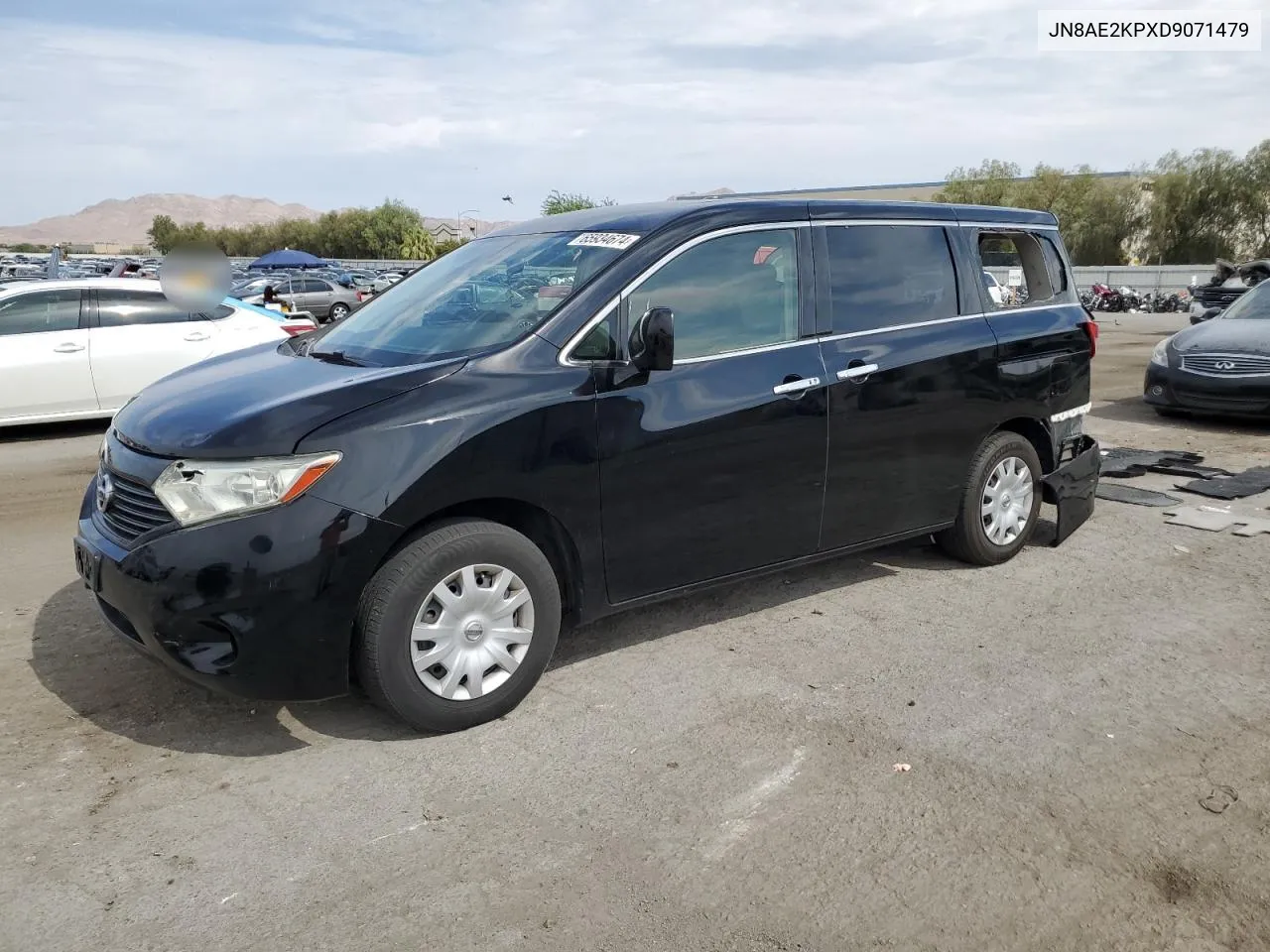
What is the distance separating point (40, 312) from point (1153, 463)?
10147mm

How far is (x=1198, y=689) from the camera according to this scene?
4203 millimetres

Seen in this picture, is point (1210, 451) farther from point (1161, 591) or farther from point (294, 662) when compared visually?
point (294, 662)

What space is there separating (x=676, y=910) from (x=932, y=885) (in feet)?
2.41

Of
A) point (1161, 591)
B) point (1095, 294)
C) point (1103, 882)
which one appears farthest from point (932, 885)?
point (1095, 294)

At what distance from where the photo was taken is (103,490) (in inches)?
153

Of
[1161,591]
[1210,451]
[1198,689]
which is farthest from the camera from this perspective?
[1210,451]

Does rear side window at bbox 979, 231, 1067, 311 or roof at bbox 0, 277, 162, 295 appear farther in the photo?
roof at bbox 0, 277, 162, 295

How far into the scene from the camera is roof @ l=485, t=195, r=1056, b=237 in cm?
446

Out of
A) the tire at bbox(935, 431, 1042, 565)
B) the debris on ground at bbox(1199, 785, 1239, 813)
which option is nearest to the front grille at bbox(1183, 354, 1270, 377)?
the tire at bbox(935, 431, 1042, 565)

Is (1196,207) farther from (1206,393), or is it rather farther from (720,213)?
(720,213)

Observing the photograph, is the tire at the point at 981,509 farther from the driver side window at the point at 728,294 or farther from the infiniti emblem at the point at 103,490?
the infiniti emblem at the point at 103,490

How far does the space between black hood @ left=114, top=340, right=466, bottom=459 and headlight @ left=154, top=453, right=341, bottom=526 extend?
4cm

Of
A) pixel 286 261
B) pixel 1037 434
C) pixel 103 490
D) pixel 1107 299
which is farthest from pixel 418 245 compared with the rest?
pixel 103 490

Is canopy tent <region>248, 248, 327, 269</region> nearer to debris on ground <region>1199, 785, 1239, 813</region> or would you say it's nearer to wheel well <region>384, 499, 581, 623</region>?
wheel well <region>384, 499, 581, 623</region>
